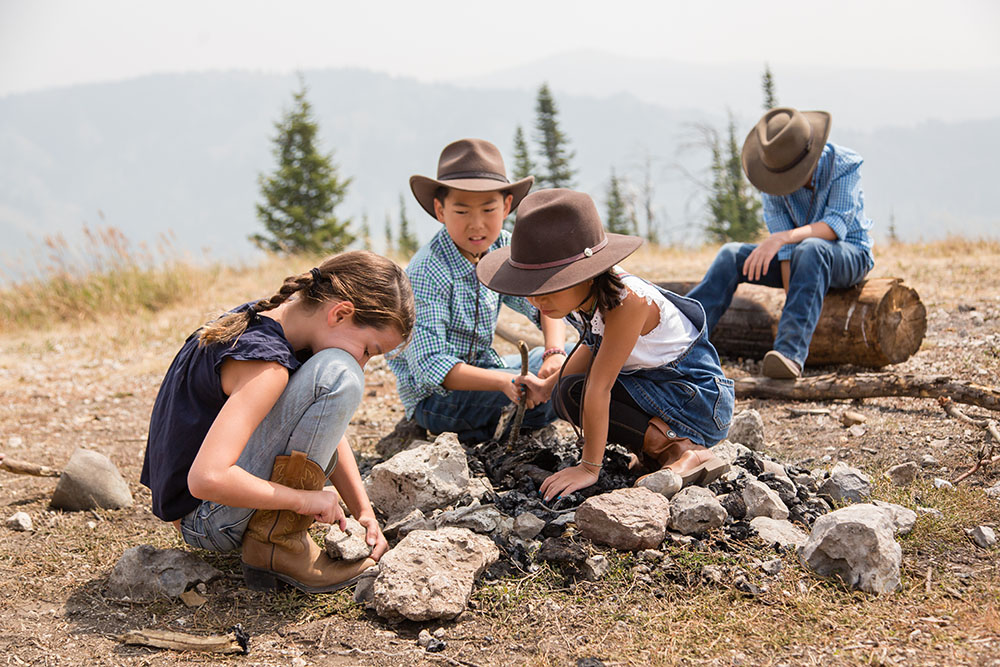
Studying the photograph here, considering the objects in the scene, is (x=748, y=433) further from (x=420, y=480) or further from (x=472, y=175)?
(x=472, y=175)

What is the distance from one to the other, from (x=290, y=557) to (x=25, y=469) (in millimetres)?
2105

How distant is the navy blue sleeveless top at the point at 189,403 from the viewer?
8.04 ft

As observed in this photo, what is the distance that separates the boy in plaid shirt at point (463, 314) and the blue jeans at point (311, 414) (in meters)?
1.15

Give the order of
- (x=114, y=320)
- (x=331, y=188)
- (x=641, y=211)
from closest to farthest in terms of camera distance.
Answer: (x=114, y=320) < (x=331, y=188) < (x=641, y=211)

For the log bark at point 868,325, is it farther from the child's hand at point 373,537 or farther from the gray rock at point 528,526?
the child's hand at point 373,537

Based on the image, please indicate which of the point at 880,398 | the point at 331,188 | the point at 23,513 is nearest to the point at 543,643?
the point at 23,513

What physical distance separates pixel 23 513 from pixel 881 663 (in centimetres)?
367

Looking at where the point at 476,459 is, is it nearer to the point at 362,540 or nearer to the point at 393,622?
the point at 362,540

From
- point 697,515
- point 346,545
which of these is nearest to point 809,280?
point 697,515

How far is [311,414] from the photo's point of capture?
246 cm

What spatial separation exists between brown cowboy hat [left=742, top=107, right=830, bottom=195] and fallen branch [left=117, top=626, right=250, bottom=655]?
438 cm

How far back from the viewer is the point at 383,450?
14.3 feet

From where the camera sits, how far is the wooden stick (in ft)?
7.64

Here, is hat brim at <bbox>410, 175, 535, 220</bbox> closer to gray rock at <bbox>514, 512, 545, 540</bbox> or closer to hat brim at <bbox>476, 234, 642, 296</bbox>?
hat brim at <bbox>476, 234, 642, 296</bbox>
